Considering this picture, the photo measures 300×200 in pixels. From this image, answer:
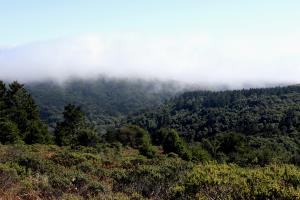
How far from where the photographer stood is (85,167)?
1961 centimetres

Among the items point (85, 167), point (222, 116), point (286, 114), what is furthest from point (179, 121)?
point (85, 167)

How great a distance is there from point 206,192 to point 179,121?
18276 centimetres

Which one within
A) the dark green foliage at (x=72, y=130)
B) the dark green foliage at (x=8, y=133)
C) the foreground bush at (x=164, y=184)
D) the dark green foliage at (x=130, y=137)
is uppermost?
the foreground bush at (x=164, y=184)

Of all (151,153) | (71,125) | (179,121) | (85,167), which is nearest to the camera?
(85,167)

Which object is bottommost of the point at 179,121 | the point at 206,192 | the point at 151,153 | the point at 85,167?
the point at 179,121

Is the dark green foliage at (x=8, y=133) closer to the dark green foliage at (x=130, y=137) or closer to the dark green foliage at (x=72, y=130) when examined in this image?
the dark green foliage at (x=72, y=130)

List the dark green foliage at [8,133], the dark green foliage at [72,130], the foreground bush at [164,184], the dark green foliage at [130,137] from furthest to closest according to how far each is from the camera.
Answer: the dark green foliage at [130,137], the dark green foliage at [72,130], the dark green foliage at [8,133], the foreground bush at [164,184]

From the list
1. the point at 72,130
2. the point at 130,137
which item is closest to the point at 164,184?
the point at 72,130

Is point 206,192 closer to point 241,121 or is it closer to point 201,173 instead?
point 201,173

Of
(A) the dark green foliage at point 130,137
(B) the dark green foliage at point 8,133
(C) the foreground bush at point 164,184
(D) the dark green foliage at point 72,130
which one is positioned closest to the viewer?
(C) the foreground bush at point 164,184

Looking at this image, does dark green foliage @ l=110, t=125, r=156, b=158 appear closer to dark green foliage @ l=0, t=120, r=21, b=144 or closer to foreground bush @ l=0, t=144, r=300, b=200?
dark green foliage @ l=0, t=120, r=21, b=144

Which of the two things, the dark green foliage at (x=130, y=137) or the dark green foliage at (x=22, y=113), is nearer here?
the dark green foliage at (x=22, y=113)

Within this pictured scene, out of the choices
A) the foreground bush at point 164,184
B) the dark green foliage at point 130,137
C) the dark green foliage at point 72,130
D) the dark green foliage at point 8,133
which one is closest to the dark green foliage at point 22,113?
the dark green foliage at point 8,133

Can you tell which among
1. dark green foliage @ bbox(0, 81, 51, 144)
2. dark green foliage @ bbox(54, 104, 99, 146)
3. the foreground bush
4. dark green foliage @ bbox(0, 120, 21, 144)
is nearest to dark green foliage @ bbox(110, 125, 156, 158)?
dark green foliage @ bbox(54, 104, 99, 146)
